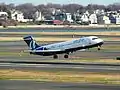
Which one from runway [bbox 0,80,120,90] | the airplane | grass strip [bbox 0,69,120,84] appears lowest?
the airplane

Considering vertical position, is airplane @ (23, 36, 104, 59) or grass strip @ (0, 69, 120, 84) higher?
grass strip @ (0, 69, 120, 84)

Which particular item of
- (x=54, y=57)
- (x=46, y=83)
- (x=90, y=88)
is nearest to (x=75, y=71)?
(x=46, y=83)

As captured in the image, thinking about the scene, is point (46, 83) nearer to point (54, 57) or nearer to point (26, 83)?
point (26, 83)

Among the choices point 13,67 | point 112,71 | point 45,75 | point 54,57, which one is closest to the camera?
point 45,75

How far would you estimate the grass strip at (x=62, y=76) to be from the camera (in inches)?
1499

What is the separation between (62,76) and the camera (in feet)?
136

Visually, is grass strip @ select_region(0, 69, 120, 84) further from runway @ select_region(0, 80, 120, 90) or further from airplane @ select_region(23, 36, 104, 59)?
airplane @ select_region(23, 36, 104, 59)

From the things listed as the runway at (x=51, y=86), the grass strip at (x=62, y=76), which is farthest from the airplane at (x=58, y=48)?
the runway at (x=51, y=86)

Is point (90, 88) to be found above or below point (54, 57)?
above

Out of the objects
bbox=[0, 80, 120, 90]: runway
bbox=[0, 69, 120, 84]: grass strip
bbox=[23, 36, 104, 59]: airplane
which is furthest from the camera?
bbox=[23, 36, 104, 59]: airplane

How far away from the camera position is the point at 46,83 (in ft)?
117

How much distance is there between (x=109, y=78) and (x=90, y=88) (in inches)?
304

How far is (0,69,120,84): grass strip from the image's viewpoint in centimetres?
3806

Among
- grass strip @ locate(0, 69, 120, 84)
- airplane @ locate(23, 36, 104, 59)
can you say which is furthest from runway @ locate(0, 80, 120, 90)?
airplane @ locate(23, 36, 104, 59)
